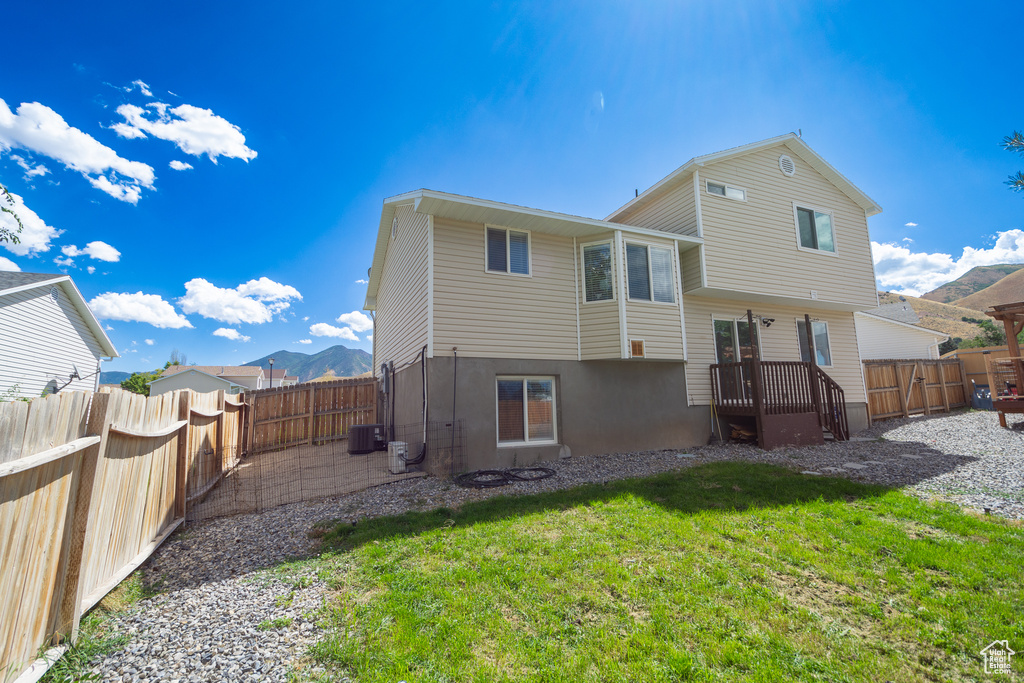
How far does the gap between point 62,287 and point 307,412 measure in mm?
12440

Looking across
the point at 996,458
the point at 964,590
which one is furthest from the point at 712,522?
the point at 996,458

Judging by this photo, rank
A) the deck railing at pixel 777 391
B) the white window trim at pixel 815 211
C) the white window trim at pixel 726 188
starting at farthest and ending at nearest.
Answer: the white window trim at pixel 815 211, the white window trim at pixel 726 188, the deck railing at pixel 777 391

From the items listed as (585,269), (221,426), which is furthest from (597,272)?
(221,426)

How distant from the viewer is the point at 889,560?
352 cm

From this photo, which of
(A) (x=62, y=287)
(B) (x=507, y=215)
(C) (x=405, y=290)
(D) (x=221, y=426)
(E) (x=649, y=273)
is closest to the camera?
(D) (x=221, y=426)

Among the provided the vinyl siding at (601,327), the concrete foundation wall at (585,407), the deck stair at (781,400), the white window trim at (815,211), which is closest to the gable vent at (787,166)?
the white window trim at (815,211)

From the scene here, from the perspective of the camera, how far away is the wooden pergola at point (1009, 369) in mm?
10109

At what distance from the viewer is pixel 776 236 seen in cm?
1132

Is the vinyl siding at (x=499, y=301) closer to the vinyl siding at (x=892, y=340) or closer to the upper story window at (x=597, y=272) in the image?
the upper story window at (x=597, y=272)

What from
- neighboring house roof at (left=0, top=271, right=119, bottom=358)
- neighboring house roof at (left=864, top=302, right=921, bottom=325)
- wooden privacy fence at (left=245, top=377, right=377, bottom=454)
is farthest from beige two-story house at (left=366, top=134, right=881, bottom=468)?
neighboring house roof at (left=864, top=302, right=921, bottom=325)

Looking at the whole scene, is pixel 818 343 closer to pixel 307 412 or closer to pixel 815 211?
pixel 815 211

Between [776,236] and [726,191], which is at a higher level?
[726,191]

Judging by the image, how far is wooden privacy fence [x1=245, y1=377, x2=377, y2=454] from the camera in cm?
1188

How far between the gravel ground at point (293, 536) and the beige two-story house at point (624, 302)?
49.2 inches
